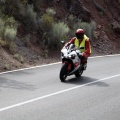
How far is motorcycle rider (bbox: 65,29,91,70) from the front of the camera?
1268 cm

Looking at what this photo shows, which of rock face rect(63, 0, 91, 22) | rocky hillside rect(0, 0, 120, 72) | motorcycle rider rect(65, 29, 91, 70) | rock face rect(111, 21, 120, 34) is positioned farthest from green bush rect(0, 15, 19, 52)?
rock face rect(111, 21, 120, 34)

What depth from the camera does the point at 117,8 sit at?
101ft

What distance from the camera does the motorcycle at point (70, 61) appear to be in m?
12.1

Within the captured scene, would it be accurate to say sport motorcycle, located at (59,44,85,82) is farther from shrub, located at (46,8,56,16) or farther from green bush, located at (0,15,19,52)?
shrub, located at (46,8,56,16)

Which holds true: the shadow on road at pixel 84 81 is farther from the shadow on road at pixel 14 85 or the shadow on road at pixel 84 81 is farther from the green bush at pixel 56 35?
the green bush at pixel 56 35

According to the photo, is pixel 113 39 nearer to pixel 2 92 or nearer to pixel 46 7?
pixel 46 7

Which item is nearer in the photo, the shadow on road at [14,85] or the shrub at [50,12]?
the shadow on road at [14,85]

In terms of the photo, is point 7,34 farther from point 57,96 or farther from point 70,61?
point 57,96

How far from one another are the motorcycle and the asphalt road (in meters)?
0.32

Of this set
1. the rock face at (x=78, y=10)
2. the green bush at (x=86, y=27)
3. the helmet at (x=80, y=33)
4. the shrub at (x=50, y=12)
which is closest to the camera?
the helmet at (x=80, y=33)

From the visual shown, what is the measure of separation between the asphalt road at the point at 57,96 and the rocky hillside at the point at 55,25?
2.33 m

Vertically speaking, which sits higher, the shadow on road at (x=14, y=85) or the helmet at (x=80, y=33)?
the helmet at (x=80, y=33)

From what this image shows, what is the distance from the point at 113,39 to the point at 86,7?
3.38 meters

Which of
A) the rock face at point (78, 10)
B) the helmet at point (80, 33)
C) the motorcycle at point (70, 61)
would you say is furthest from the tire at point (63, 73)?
the rock face at point (78, 10)
